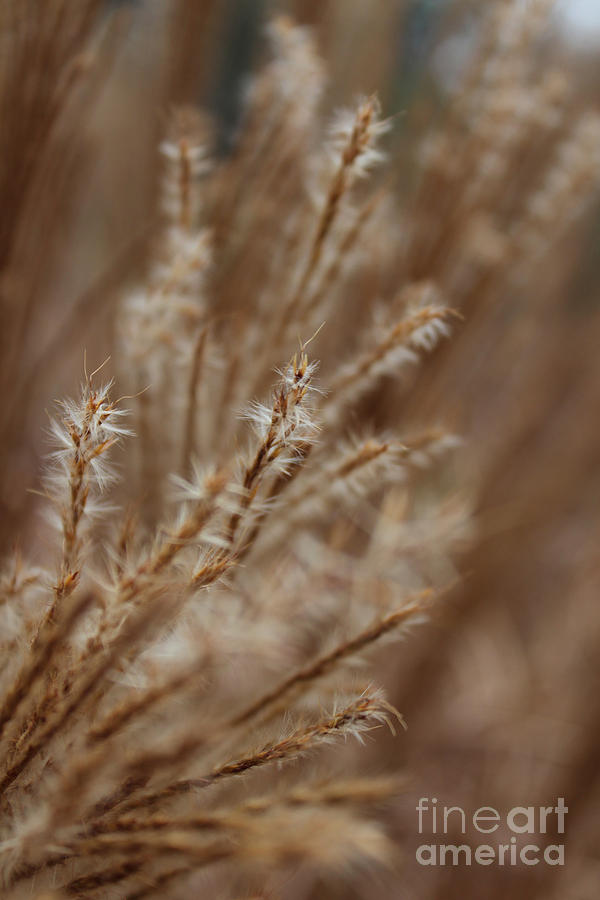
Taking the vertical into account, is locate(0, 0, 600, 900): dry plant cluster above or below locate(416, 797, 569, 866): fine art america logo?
above

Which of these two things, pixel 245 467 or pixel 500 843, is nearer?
pixel 245 467

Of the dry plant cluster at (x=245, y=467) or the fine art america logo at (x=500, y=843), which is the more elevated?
the dry plant cluster at (x=245, y=467)

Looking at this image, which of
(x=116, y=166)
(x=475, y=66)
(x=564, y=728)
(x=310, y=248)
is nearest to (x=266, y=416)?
(x=310, y=248)

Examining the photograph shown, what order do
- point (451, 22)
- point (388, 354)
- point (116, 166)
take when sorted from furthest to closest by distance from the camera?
1. point (116, 166)
2. point (451, 22)
3. point (388, 354)

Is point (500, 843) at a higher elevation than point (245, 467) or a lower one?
lower

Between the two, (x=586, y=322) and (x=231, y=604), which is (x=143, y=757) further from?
(x=586, y=322)

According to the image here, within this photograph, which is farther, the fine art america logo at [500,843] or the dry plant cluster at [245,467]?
the fine art america logo at [500,843]

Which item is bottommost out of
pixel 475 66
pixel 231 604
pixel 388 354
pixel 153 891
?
pixel 153 891

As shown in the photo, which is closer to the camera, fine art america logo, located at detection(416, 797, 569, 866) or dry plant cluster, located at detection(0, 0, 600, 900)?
dry plant cluster, located at detection(0, 0, 600, 900)
